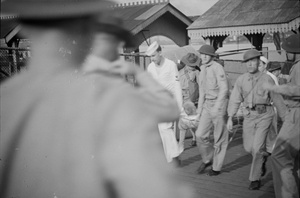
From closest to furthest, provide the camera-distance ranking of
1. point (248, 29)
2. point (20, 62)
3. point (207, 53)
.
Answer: point (20, 62), point (207, 53), point (248, 29)

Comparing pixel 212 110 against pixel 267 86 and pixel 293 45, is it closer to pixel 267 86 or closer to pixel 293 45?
pixel 267 86

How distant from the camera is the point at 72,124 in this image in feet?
2.95

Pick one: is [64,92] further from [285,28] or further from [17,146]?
[285,28]

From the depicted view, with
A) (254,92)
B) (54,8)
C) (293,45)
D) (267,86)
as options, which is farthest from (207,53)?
(54,8)

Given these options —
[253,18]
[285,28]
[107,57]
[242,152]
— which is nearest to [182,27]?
[253,18]

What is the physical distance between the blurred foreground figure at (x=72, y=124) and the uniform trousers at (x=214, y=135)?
17.0ft

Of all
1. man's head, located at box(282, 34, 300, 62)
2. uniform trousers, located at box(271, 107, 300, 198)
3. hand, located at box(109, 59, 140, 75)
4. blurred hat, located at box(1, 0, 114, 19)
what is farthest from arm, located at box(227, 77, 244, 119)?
blurred hat, located at box(1, 0, 114, 19)

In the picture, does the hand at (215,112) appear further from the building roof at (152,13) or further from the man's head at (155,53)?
the building roof at (152,13)

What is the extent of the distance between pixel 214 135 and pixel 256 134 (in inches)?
36.1

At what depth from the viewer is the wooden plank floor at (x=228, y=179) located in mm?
5145

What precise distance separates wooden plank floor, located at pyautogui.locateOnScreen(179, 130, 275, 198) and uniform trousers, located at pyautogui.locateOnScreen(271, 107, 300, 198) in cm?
86

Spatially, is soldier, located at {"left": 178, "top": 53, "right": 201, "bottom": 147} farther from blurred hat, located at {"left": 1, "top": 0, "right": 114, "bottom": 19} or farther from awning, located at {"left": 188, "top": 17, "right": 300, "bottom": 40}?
blurred hat, located at {"left": 1, "top": 0, "right": 114, "bottom": 19}

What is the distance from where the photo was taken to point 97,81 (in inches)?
37.4

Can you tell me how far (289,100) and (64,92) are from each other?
3.89 metres
